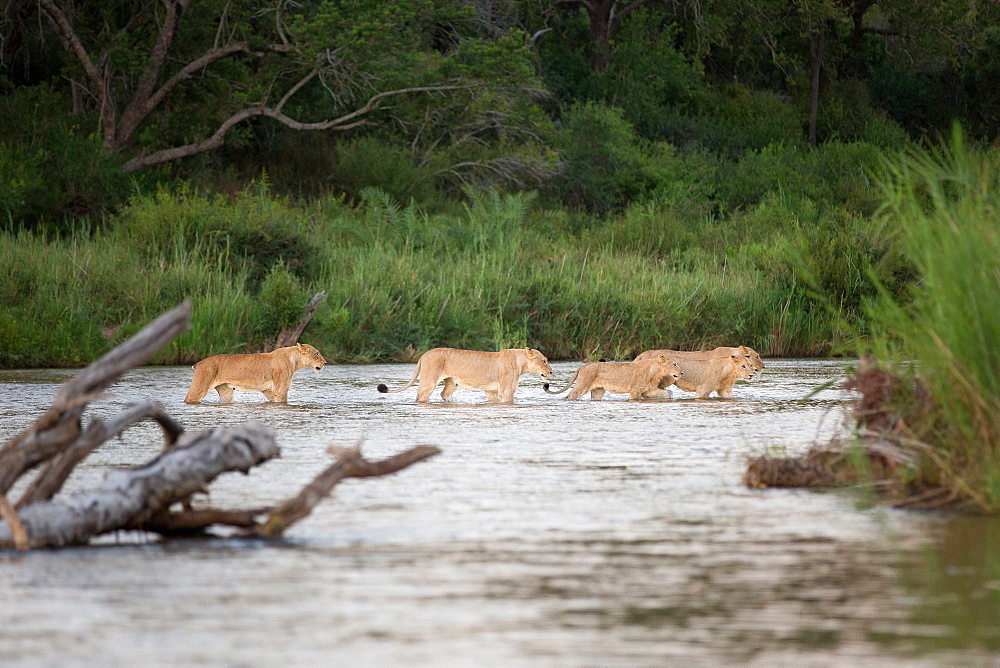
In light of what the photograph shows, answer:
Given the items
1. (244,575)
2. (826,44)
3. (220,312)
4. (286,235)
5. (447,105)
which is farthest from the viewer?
(826,44)

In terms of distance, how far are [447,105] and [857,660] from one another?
3272 centimetres

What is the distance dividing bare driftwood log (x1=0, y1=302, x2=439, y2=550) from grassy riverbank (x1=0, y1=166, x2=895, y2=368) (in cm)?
1541

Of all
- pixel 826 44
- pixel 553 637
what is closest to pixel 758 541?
pixel 553 637

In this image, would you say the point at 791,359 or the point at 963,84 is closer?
the point at 791,359

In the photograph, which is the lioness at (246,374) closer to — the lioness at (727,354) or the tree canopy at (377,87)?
the lioness at (727,354)

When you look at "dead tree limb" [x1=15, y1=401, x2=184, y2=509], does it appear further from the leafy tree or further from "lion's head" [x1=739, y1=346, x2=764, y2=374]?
the leafy tree

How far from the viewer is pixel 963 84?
5272 cm

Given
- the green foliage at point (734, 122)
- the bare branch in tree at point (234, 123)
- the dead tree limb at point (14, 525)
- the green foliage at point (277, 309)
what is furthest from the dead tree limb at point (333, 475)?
the green foliage at point (734, 122)

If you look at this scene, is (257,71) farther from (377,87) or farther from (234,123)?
(377,87)

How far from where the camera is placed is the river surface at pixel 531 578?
5043 mm

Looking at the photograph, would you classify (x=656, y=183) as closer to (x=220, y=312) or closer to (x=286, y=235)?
(x=286, y=235)

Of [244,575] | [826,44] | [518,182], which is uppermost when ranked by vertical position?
[826,44]

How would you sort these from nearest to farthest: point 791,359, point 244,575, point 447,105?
1. point 244,575
2. point 791,359
3. point 447,105

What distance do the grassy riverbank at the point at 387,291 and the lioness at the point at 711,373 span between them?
627 centimetres
